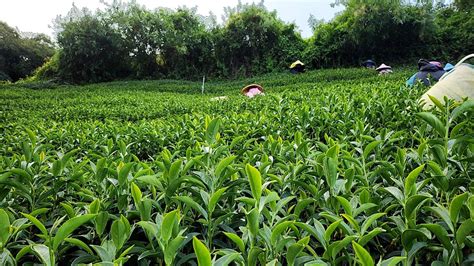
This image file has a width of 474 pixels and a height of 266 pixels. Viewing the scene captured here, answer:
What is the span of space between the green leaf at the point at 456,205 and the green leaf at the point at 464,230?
0.03 m

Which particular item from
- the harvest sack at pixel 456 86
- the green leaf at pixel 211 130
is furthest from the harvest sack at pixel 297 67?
the green leaf at pixel 211 130

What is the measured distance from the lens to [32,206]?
3.60 ft

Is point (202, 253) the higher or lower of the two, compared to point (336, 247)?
higher

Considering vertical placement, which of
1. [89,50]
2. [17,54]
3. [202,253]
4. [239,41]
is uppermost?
[17,54]

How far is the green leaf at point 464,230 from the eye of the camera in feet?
2.17

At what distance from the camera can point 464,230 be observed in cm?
67

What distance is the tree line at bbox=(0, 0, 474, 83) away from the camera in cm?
1919

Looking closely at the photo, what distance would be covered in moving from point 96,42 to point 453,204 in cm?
2636

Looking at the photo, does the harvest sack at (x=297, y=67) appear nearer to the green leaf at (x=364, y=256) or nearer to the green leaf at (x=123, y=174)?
the green leaf at (x=123, y=174)


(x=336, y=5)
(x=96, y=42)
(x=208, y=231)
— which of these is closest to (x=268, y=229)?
(x=208, y=231)

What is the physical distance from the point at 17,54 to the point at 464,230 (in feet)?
125

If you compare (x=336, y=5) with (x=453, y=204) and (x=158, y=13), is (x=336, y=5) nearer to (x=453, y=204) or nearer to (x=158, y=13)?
(x=158, y=13)

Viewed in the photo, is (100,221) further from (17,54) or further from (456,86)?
(17,54)

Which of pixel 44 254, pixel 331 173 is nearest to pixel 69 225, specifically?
pixel 44 254
